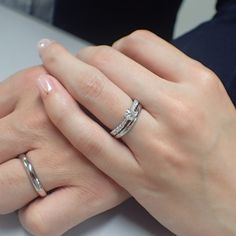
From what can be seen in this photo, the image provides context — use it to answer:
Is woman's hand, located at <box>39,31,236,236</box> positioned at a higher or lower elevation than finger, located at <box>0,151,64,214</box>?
higher

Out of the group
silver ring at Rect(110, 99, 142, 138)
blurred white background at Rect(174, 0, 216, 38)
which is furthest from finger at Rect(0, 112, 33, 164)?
blurred white background at Rect(174, 0, 216, 38)

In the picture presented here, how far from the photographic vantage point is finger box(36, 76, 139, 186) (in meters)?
0.45

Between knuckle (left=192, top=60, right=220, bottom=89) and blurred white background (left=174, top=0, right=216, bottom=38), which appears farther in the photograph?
blurred white background (left=174, top=0, right=216, bottom=38)

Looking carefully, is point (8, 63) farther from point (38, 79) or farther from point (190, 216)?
point (190, 216)

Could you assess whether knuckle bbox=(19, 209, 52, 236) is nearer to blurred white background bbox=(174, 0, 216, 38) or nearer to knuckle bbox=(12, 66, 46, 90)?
knuckle bbox=(12, 66, 46, 90)

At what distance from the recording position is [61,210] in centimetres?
46

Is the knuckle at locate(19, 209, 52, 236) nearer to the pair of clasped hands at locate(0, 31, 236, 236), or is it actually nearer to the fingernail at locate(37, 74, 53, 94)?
the pair of clasped hands at locate(0, 31, 236, 236)

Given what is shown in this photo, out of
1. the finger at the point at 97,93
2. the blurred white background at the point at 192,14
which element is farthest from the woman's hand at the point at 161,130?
the blurred white background at the point at 192,14

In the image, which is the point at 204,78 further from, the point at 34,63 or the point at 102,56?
the point at 34,63

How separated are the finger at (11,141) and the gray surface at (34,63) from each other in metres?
0.07

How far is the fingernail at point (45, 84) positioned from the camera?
47 centimetres

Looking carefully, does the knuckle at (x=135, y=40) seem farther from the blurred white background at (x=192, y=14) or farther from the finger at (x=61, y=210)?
the blurred white background at (x=192, y=14)

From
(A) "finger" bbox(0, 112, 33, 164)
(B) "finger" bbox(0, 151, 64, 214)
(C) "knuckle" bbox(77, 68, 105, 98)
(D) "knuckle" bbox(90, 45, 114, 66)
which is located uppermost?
(D) "knuckle" bbox(90, 45, 114, 66)

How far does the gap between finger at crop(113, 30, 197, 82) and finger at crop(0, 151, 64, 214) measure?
14 centimetres
